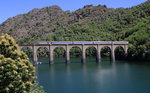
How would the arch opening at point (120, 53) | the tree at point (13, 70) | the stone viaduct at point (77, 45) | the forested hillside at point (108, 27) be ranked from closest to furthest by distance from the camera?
the tree at point (13, 70)
the stone viaduct at point (77, 45)
the forested hillside at point (108, 27)
the arch opening at point (120, 53)

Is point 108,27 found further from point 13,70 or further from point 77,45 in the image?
point 13,70

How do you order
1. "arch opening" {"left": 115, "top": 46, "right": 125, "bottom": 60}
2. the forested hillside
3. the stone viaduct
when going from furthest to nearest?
1. "arch opening" {"left": 115, "top": 46, "right": 125, "bottom": 60}
2. the forested hillside
3. the stone viaduct

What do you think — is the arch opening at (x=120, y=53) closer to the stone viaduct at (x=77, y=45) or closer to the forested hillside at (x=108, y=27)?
the stone viaduct at (x=77, y=45)

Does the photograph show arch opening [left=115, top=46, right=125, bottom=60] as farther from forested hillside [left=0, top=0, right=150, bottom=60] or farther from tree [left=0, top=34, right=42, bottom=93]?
tree [left=0, top=34, right=42, bottom=93]

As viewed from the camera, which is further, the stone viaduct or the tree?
the stone viaduct

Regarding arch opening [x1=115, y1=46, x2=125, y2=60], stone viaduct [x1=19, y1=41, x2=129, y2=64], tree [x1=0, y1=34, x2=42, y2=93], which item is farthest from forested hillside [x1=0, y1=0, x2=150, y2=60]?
tree [x1=0, y1=34, x2=42, y2=93]

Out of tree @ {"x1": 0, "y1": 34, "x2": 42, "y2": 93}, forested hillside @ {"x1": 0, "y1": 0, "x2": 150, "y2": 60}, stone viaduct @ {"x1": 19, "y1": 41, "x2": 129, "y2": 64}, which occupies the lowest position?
tree @ {"x1": 0, "y1": 34, "x2": 42, "y2": 93}

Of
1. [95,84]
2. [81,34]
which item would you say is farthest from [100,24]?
[95,84]

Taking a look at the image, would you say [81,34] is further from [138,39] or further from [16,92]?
[16,92]

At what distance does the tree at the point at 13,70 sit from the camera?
55.0 ft

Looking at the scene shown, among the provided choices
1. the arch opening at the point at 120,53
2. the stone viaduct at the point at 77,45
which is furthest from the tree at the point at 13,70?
the arch opening at the point at 120,53

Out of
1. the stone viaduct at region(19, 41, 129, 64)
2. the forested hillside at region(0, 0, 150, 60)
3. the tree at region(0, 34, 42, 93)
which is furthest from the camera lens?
the forested hillside at region(0, 0, 150, 60)

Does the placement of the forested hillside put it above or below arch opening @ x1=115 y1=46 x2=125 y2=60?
above

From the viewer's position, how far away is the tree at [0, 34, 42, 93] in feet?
55.0
